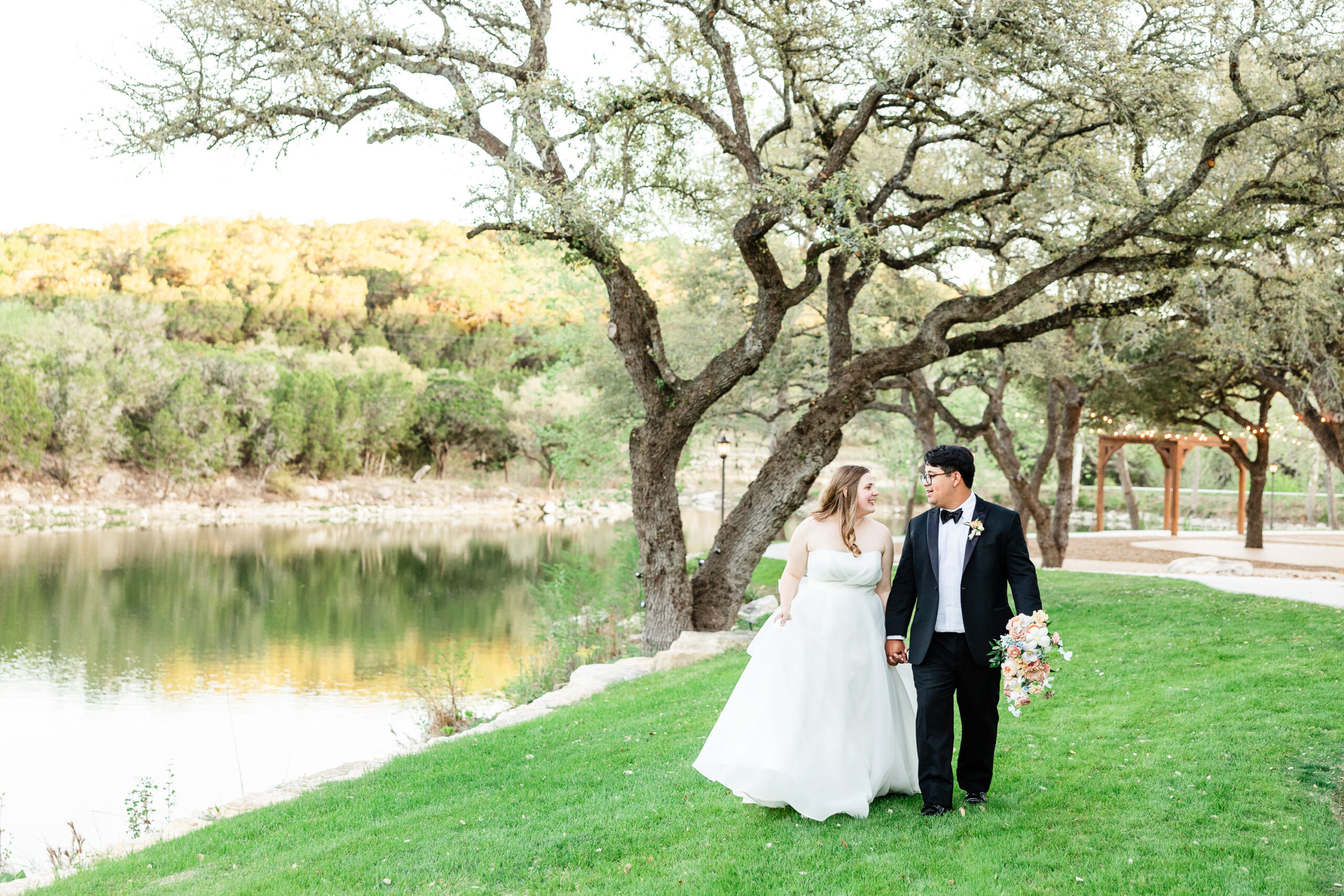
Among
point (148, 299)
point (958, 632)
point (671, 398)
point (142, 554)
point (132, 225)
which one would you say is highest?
point (132, 225)

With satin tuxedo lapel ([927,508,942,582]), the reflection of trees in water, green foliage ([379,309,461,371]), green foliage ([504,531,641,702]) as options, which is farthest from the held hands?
green foliage ([379,309,461,371])

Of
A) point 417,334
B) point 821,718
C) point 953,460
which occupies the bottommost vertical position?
point 821,718

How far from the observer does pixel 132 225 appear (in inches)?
2832

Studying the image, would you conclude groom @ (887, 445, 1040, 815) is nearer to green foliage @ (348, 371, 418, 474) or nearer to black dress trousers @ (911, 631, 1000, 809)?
black dress trousers @ (911, 631, 1000, 809)

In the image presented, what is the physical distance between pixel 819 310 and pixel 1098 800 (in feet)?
46.5

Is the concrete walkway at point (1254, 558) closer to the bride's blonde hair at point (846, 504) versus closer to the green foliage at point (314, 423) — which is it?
the bride's blonde hair at point (846, 504)

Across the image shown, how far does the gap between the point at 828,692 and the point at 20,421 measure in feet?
136

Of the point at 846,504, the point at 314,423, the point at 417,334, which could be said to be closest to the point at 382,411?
the point at 314,423

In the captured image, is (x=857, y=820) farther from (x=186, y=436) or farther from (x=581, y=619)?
(x=186, y=436)

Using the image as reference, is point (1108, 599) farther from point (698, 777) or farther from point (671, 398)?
point (698, 777)

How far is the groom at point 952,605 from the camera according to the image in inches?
171

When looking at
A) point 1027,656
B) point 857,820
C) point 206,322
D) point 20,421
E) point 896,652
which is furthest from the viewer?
point 206,322

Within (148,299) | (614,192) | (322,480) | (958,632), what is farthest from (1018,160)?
(148,299)

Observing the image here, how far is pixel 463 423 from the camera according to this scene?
2162 inches
